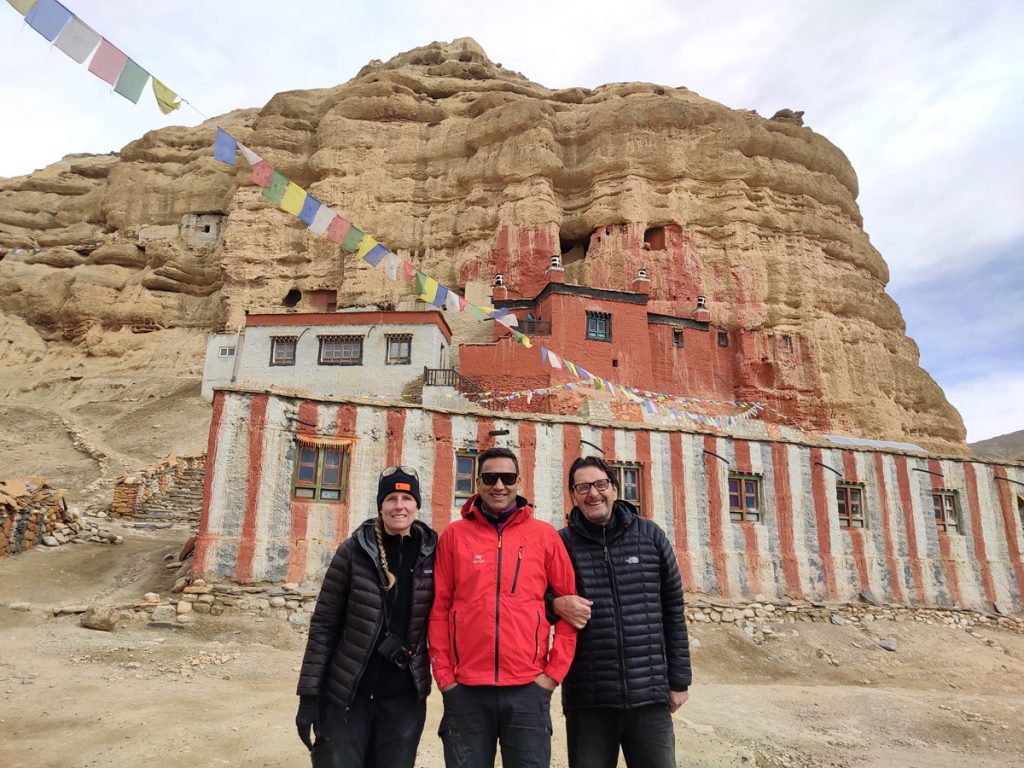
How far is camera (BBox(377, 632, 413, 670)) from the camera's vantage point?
3.86 meters

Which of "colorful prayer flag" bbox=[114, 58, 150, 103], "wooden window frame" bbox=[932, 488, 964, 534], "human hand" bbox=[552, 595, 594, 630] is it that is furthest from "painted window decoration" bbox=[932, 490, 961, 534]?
"colorful prayer flag" bbox=[114, 58, 150, 103]

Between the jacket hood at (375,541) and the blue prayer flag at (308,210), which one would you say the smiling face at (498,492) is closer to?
the jacket hood at (375,541)

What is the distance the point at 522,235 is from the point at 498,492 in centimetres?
3517

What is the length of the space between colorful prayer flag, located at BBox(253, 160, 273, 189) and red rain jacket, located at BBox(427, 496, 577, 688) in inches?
311

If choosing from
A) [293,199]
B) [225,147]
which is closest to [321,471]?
[293,199]

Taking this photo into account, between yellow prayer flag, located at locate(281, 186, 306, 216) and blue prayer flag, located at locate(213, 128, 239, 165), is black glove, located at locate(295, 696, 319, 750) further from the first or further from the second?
yellow prayer flag, located at locate(281, 186, 306, 216)

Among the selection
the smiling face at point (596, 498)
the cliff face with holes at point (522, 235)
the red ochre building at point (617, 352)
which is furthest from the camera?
the cliff face with holes at point (522, 235)

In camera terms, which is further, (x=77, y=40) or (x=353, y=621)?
(x=77, y=40)

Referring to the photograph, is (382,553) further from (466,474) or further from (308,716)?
(466,474)

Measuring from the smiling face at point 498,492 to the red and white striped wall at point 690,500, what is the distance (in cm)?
908

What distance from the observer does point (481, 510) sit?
4.16m

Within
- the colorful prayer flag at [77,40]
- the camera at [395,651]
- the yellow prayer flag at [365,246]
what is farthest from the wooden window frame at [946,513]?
the colorful prayer flag at [77,40]

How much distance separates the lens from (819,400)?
33.0 metres

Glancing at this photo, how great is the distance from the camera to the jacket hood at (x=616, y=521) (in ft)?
14.3
